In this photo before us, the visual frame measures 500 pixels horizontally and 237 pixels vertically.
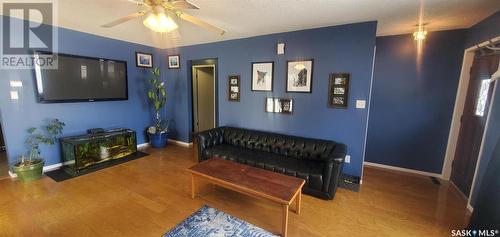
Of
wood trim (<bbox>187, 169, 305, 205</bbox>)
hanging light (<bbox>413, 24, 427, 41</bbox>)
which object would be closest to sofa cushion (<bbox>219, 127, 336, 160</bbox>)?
wood trim (<bbox>187, 169, 305, 205</bbox>)

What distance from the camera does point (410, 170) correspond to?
337 cm

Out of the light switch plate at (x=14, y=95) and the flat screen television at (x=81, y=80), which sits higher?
the flat screen television at (x=81, y=80)

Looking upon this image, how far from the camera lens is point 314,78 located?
10.1 ft

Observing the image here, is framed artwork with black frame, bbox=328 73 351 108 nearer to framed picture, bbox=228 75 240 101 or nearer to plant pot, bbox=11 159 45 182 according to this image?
framed picture, bbox=228 75 240 101

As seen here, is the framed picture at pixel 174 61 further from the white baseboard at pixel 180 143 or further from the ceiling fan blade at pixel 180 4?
the ceiling fan blade at pixel 180 4

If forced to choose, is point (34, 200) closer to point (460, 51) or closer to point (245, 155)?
point (245, 155)

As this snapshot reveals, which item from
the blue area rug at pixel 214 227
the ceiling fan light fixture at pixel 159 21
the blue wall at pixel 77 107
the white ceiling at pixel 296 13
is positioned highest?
the white ceiling at pixel 296 13

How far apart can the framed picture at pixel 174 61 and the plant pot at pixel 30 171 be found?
288 centimetres

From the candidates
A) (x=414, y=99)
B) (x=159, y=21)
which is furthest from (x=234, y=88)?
(x=414, y=99)

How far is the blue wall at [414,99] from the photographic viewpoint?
3000 mm

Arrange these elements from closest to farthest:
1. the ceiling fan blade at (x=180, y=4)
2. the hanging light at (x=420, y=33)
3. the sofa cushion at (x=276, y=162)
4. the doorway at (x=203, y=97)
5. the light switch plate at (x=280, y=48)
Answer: the ceiling fan blade at (x=180, y=4), the sofa cushion at (x=276, y=162), the hanging light at (x=420, y=33), the light switch plate at (x=280, y=48), the doorway at (x=203, y=97)

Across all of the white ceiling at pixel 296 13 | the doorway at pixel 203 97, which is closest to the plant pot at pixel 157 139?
the doorway at pixel 203 97

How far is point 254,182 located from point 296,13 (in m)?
2.13

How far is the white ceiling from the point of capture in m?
2.14
